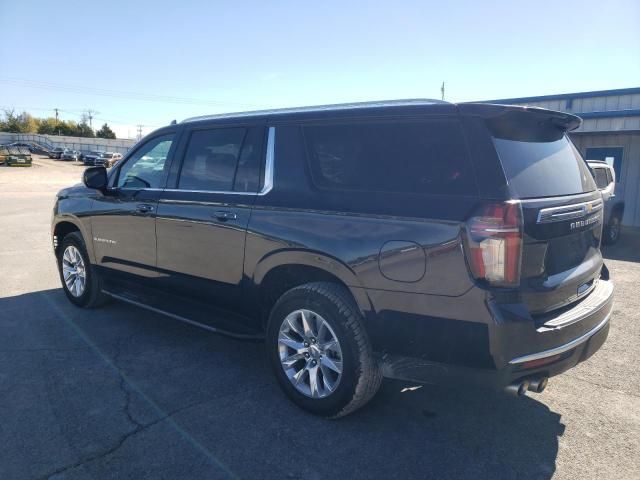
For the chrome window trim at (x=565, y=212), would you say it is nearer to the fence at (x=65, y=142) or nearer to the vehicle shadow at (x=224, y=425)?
the vehicle shadow at (x=224, y=425)

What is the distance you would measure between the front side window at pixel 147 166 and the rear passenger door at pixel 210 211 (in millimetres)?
232

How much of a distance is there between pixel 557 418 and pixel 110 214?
412 centimetres

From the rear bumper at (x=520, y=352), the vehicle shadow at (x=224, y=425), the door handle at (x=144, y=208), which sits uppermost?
the door handle at (x=144, y=208)

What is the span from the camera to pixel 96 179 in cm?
492

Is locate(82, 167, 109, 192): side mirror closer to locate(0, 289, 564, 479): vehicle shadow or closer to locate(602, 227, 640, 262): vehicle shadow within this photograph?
locate(0, 289, 564, 479): vehicle shadow

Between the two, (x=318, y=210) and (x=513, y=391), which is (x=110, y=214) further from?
(x=513, y=391)

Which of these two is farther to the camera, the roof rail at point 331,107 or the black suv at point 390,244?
the roof rail at point 331,107

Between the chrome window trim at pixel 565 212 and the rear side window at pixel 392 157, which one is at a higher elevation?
the rear side window at pixel 392 157

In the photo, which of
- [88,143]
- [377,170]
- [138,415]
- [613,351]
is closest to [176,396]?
[138,415]

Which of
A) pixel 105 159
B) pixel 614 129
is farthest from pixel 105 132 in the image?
pixel 614 129

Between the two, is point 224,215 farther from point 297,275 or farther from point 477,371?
point 477,371

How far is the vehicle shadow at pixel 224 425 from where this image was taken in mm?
2763

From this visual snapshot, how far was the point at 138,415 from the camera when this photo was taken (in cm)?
328

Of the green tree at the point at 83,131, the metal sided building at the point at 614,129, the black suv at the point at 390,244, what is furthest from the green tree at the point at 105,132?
the black suv at the point at 390,244
